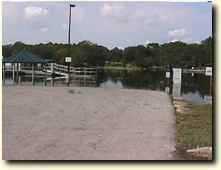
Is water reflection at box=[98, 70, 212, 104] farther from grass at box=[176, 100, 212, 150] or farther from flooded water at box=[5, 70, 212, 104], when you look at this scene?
grass at box=[176, 100, 212, 150]

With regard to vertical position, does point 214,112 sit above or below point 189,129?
above

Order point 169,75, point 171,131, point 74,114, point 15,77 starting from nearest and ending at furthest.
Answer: point 171,131
point 74,114
point 169,75
point 15,77

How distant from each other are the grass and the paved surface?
157 mm

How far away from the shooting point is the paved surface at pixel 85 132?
545 cm

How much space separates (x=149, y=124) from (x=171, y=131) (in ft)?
2.27

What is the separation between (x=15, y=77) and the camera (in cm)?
2277

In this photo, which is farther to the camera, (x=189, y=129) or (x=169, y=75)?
(x=169, y=75)

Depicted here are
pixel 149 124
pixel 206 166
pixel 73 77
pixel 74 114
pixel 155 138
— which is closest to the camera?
pixel 206 166

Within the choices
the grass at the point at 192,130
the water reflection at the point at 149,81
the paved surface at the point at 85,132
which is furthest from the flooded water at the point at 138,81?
the paved surface at the point at 85,132

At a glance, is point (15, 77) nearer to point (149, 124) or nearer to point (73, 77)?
point (73, 77)

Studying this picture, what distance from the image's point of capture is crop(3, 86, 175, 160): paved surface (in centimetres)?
545

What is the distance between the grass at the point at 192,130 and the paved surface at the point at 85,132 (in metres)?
0.16

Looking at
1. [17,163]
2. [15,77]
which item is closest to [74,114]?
[17,163]

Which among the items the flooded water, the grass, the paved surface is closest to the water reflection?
the flooded water
